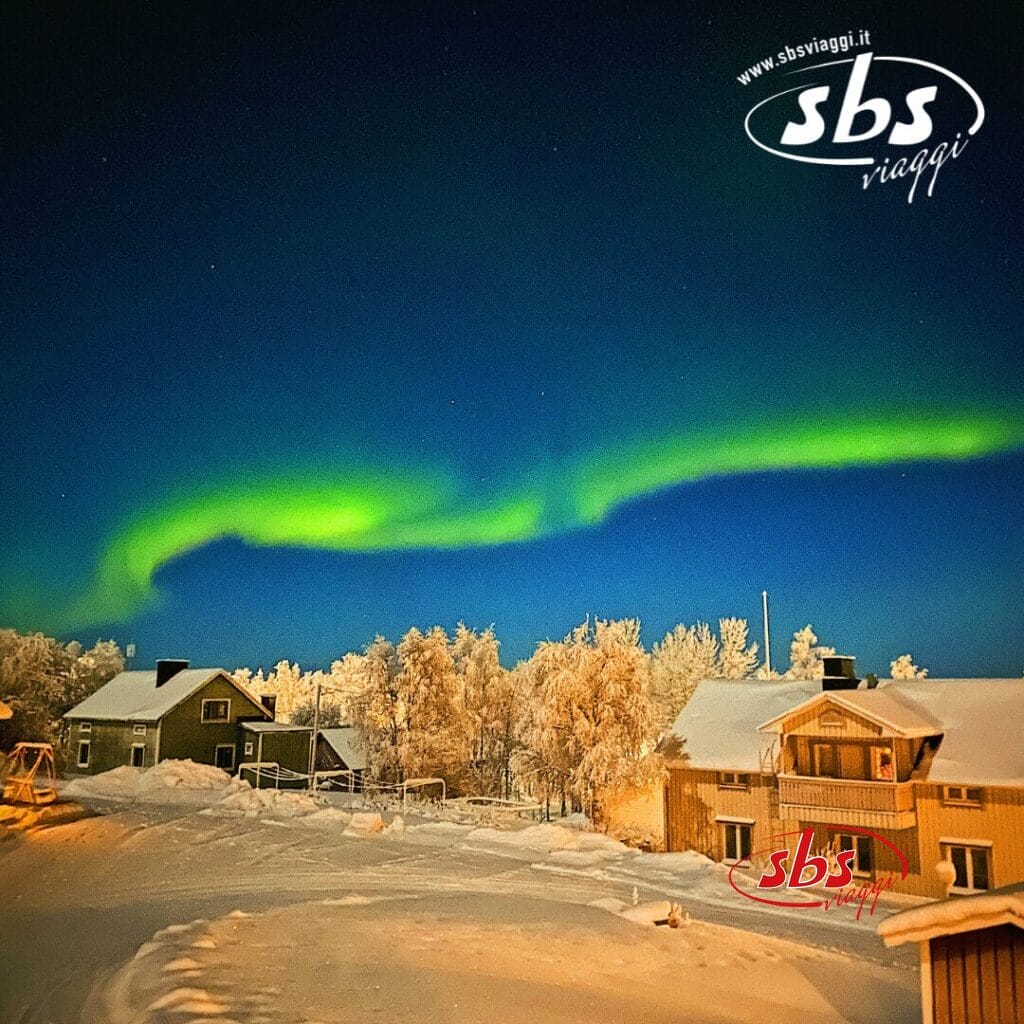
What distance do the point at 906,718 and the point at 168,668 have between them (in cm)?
510

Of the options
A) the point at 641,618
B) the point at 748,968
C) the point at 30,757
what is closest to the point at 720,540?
the point at 641,618

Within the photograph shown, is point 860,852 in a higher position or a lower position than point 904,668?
lower

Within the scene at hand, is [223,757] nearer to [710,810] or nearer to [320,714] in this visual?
[320,714]

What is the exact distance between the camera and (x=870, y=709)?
564 cm

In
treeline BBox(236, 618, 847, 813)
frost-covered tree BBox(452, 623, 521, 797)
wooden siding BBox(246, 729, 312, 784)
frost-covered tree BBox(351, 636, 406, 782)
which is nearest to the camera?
wooden siding BBox(246, 729, 312, 784)

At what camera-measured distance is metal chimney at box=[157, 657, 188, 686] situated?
6473 millimetres

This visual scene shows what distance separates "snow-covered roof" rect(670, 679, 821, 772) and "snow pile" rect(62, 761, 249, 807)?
3440mm

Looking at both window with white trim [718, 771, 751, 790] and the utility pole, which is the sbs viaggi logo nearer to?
window with white trim [718, 771, 751, 790]

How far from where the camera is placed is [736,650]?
22.0 ft

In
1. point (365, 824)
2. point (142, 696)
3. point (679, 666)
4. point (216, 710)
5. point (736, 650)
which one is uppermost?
point (736, 650)

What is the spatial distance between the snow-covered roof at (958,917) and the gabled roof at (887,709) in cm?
188

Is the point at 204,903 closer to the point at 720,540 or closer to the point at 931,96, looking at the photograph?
the point at 720,540

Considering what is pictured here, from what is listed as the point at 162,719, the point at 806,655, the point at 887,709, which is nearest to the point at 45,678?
the point at 162,719

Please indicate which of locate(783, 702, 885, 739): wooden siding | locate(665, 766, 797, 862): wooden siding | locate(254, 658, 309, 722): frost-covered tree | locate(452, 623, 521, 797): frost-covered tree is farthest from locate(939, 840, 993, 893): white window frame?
locate(254, 658, 309, 722): frost-covered tree
